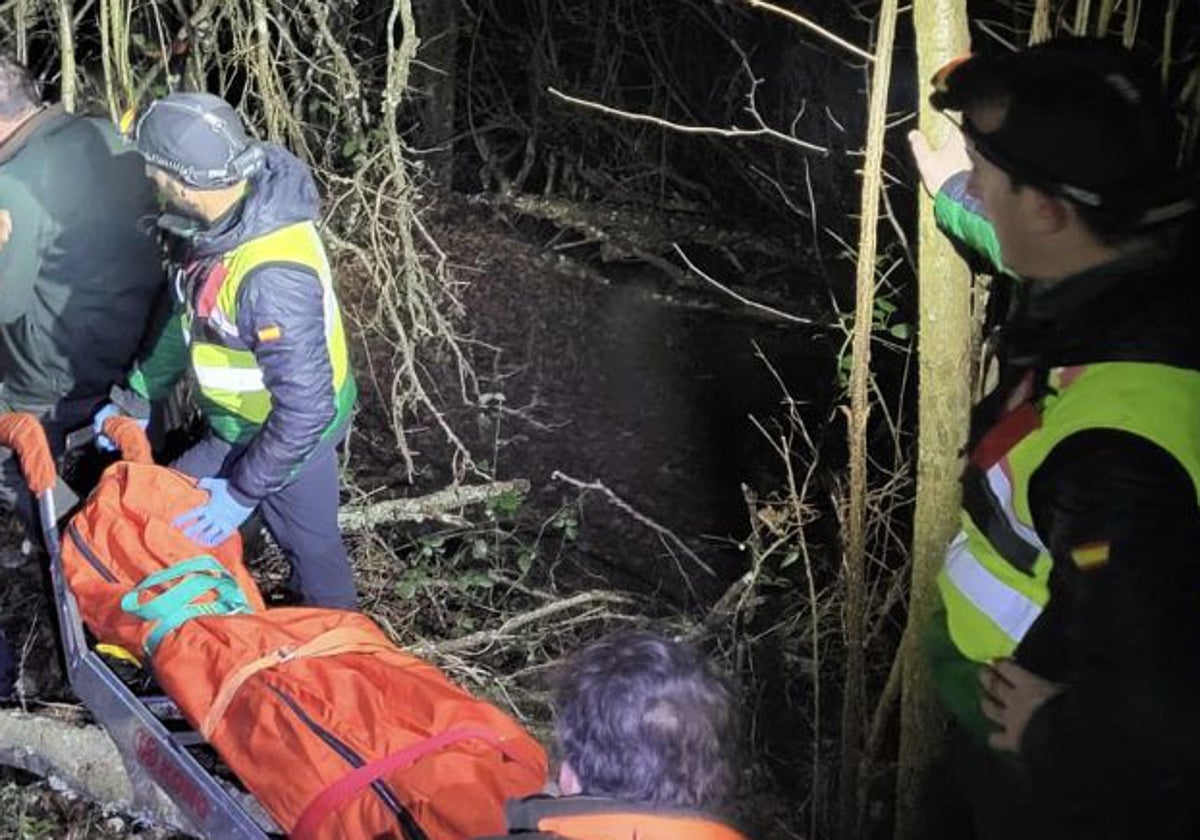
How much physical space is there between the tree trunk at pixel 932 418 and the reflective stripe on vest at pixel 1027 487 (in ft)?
2.06

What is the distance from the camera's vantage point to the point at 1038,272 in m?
1.92

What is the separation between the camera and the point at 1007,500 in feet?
6.31

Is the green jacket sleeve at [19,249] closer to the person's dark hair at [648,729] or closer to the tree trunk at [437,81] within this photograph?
the person's dark hair at [648,729]

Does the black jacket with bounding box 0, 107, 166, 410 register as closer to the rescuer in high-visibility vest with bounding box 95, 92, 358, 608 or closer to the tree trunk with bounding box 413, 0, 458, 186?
the rescuer in high-visibility vest with bounding box 95, 92, 358, 608

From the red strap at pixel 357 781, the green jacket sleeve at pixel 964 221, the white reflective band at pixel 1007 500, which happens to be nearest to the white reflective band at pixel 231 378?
the red strap at pixel 357 781

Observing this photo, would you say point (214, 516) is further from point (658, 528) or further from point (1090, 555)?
point (1090, 555)

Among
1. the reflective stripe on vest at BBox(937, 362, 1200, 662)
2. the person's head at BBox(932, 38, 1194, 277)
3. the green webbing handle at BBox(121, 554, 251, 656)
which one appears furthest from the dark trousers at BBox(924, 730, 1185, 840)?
the green webbing handle at BBox(121, 554, 251, 656)

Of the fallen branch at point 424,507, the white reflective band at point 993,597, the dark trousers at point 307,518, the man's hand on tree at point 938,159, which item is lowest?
the fallen branch at point 424,507

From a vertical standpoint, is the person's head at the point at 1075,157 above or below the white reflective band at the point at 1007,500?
above

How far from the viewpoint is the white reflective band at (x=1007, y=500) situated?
1.89 m

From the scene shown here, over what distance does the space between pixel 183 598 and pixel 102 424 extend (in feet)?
3.29

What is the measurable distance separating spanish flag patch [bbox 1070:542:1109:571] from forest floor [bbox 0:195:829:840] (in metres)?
2.02

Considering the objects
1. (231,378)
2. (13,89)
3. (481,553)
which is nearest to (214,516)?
(231,378)

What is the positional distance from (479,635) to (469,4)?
21.2 ft
